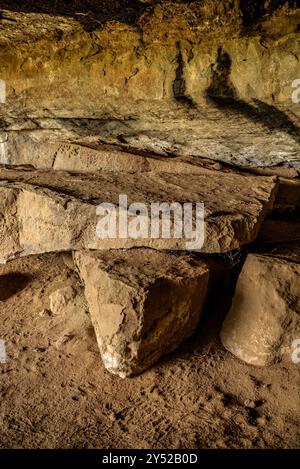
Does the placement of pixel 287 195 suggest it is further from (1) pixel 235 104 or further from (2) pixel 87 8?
(2) pixel 87 8

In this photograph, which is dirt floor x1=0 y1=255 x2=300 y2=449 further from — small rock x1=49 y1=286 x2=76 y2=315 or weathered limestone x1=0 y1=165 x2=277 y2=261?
weathered limestone x1=0 y1=165 x2=277 y2=261

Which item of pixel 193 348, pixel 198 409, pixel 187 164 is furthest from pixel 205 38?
pixel 198 409

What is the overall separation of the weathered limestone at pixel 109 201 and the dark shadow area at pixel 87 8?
120 cm

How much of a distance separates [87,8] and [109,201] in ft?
4.12

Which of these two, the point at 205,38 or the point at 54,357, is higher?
the point at 205,38

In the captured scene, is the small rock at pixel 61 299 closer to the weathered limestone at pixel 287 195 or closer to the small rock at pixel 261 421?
the small rock at pixel 261 421

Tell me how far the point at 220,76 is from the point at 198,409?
2293 millimetres

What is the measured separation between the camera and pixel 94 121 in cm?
364

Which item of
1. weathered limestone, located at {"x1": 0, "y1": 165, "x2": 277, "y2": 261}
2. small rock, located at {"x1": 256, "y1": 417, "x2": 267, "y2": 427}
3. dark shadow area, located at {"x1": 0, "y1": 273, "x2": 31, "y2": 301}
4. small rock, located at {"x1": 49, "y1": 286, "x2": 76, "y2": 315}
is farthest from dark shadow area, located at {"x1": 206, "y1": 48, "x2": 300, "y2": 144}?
dark shadow area, located at {"x1": 0, "y1": 273, "x2": 31, "y2": 301}

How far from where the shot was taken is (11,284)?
341 centimetres

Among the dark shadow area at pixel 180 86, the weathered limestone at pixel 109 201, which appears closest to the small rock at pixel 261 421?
the weathered limestone at pixel 109 201

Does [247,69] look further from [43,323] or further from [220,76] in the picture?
[43,323]

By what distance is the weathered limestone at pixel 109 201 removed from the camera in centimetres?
244

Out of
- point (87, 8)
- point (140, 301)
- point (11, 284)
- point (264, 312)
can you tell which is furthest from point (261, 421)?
point (87, 8)
